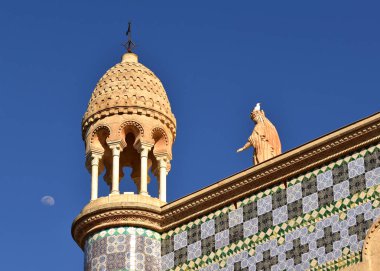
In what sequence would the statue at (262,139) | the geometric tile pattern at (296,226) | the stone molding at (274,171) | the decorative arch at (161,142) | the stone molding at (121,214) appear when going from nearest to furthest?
1. the geometric tile pattern at (296,226)
2. the stone molding at (274,171)
3. the statue at (262,139)
4. the stone molding at (121,214)
5. the decorative arch at (161,142)

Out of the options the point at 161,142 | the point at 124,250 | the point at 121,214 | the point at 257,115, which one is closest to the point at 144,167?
the point at 161,142

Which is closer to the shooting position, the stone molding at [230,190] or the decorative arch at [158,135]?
the stone molding at [230,190]

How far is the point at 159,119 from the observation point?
995 inches

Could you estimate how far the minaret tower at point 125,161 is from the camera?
23844mm

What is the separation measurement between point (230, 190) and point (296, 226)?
5.24ft

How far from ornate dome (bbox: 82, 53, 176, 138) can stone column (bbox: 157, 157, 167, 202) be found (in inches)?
23.2

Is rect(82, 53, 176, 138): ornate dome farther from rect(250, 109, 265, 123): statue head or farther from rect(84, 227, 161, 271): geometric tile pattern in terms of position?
rect(84, 227, 161, 271): geometric tile pattern

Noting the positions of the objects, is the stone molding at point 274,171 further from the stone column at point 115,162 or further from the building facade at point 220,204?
the stone column at point 115,162

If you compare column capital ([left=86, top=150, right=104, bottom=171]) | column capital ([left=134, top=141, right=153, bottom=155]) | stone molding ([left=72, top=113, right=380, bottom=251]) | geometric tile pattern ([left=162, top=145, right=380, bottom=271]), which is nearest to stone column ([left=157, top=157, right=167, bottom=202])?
column capital ([left=134, top=141, right=153, bottom=155])

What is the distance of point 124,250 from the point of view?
23.7 metres

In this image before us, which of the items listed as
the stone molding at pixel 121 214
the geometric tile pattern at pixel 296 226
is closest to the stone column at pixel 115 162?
the stone molding at pixel 121 214

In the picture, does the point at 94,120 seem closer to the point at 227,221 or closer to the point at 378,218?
the point at 227,221

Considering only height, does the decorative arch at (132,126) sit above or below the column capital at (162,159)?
above

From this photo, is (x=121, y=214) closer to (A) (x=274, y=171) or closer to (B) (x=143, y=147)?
(B) (x=143, y=147)
